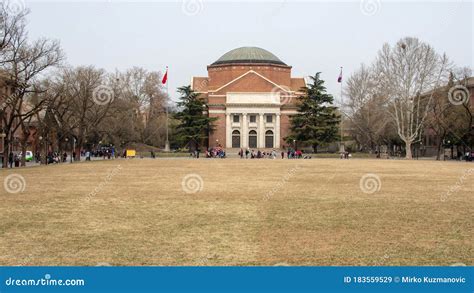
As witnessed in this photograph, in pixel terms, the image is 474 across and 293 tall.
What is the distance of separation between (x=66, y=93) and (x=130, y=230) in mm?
43557

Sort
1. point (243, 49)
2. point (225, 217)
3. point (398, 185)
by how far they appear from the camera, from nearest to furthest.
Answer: point (225, 217) → point (398, 185) → point (243, 49)

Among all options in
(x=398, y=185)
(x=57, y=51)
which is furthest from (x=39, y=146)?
(x=398, y=185)

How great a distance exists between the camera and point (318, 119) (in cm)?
7788

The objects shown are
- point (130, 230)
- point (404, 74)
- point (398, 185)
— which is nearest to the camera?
point (130, 230)

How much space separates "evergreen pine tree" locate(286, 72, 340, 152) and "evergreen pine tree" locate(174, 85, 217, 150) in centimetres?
1268

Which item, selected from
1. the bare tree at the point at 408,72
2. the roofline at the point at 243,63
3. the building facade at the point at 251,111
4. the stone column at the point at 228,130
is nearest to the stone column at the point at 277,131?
the building facade at the point at 251,111

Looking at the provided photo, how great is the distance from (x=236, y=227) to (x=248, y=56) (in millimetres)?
86708

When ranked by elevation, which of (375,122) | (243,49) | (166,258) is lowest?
(166,258)

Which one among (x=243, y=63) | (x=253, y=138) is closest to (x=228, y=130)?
(x=253, y=138)

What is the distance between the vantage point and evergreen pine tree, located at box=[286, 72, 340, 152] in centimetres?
7738

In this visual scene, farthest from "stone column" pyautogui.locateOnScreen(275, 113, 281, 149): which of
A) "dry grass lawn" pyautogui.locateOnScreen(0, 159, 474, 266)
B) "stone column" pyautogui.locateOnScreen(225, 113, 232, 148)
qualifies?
"dry grass lawn" pyautogui.locateOnScreen(0, 159, 474, 266)

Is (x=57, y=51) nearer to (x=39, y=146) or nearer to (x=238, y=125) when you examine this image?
(x=39, y=146)

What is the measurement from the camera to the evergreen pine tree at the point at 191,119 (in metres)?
80.7

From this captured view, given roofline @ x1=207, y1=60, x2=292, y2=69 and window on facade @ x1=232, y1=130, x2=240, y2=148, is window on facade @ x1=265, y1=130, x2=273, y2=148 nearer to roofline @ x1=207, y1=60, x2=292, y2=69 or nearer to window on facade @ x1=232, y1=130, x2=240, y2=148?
window on facade @ x1=232, y1=130, x2=240, y2=148
